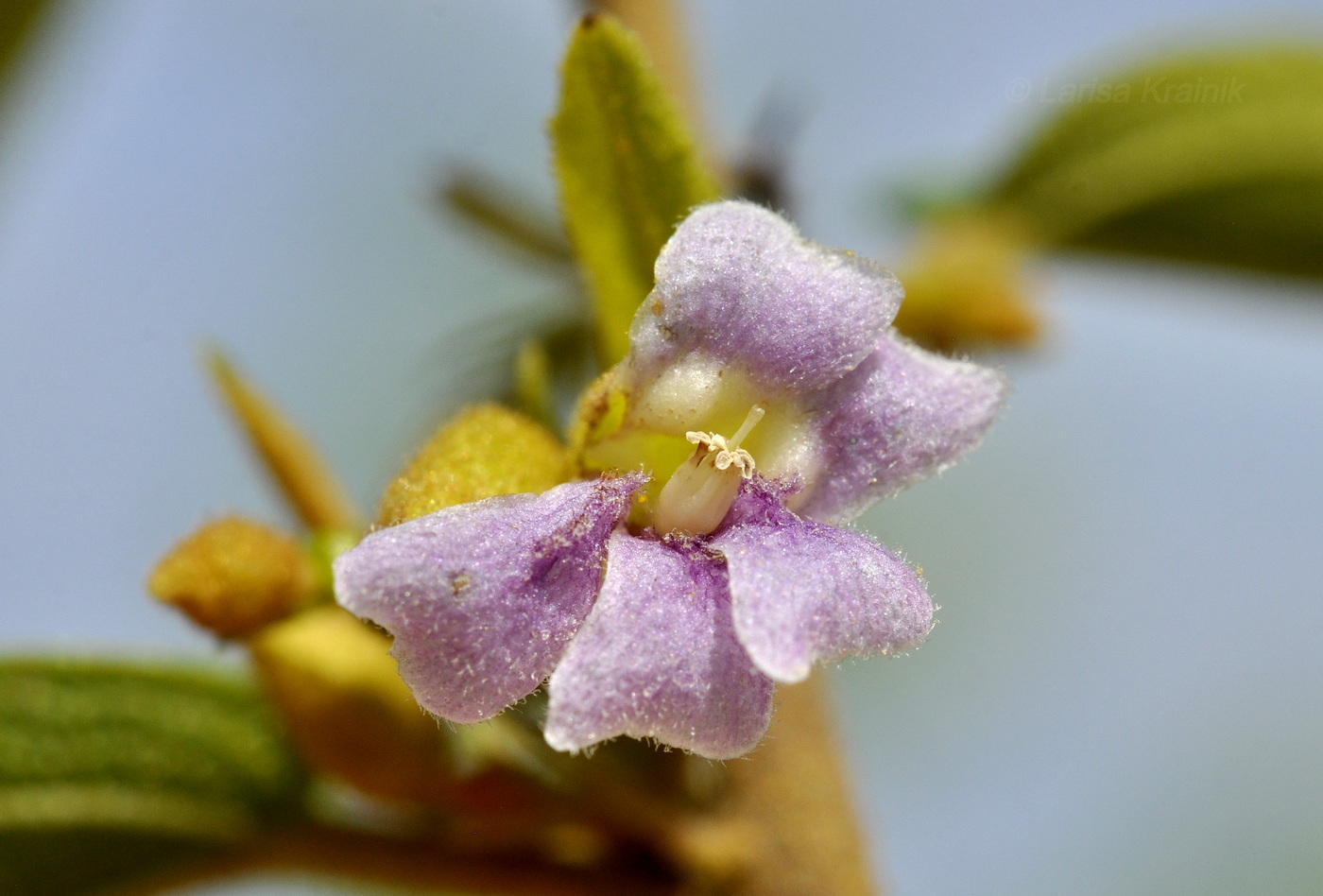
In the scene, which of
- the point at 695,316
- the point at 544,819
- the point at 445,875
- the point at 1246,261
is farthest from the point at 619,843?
the point at 1246,261

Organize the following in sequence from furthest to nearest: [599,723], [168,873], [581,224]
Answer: [168,873]
[581,224]
[599,723]

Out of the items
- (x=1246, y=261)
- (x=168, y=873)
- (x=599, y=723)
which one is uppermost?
(x=1246, y=261)

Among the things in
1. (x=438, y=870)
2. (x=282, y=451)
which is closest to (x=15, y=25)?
(x=282, y=451)

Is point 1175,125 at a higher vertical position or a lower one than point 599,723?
higher

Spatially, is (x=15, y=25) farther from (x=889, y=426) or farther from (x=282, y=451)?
(x=889, y=426)

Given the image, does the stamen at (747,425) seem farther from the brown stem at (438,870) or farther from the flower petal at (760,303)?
the brown stem at (438,870)

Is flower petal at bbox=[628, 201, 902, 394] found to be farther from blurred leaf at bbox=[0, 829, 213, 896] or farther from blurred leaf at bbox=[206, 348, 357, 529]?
blurred leaf at bbox=[0, 829, 213, 896]

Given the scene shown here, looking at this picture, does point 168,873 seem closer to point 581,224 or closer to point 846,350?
point 581,224
